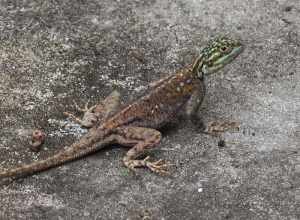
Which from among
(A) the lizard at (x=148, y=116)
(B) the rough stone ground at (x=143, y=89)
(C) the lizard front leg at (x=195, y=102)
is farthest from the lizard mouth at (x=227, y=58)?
(B) the rough stone ground at (x=143, y=89)

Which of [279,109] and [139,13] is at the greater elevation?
[139,13]

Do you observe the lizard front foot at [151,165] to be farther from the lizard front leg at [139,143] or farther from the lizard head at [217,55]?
the lizard head at [217,55]

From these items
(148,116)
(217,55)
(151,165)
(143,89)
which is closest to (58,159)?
(151,165)

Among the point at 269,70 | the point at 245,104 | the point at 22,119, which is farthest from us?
the point at 269,70

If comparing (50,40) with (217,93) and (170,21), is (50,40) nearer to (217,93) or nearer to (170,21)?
(170,21)

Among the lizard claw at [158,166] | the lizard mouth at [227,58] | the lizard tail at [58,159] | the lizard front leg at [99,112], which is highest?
the lizard mouth at [227,58]

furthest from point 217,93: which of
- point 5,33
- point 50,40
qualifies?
point 5,33
